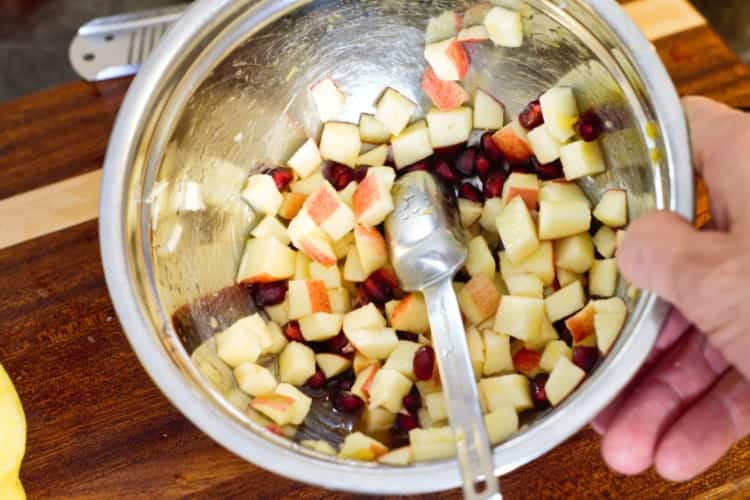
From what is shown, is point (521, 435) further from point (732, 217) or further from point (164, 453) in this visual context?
point (164, 453)

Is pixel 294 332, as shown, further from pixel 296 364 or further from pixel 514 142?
pixel 514 142

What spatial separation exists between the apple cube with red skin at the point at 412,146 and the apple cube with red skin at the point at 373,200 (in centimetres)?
8

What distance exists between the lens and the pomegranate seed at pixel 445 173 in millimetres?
1663

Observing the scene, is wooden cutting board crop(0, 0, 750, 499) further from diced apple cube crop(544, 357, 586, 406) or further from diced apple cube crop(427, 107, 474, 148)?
diced apple cube crop(427, 107, 474, 148)

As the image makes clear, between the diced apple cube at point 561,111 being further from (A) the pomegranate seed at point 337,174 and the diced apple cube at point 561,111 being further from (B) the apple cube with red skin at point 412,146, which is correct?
(A) the pomegranate seed at point 337,174

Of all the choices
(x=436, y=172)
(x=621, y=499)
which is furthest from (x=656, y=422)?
(x=436, y=172)

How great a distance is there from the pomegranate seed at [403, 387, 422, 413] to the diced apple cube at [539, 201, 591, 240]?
14.6 inches

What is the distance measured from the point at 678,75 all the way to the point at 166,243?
3.80 ft

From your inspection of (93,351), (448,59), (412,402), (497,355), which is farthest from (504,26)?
(93,351)

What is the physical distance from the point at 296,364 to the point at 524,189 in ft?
1.73

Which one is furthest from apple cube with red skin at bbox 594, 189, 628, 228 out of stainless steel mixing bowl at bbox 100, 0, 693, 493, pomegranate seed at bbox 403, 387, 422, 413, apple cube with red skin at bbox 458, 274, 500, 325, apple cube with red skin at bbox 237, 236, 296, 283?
apple cube with red skin at bbox 237, 236, 296, 283

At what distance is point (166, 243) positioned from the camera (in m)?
1.45

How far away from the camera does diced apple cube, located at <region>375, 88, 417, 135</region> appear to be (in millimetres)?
1687

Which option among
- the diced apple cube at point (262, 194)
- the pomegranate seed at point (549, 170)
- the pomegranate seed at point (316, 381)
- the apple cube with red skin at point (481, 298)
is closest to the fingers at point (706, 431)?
the apple cube with red skin at point (481, 298)
